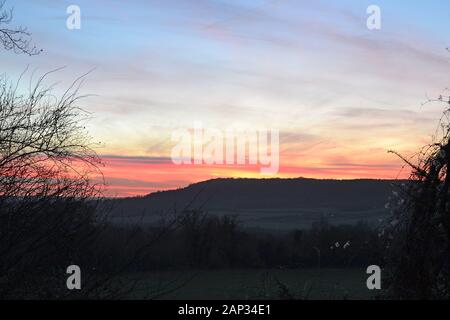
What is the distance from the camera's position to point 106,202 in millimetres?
→ 5332

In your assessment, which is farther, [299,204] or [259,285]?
[299,204]

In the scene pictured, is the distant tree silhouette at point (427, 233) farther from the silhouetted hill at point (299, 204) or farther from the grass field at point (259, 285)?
the silhouetted hill at point (299, 204)

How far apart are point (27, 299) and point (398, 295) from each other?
14.8 ft

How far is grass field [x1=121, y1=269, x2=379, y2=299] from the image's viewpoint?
17.4 feet

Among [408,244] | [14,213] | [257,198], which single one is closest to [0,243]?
[14,213]

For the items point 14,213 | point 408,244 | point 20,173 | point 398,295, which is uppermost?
point 20,173

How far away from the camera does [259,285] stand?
11.7 metres

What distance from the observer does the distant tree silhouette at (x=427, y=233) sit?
691 centimetres

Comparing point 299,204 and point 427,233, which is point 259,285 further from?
point 299,204

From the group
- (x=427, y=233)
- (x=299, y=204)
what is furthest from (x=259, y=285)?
(x=299, y=204)

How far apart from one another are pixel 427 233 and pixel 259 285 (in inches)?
210

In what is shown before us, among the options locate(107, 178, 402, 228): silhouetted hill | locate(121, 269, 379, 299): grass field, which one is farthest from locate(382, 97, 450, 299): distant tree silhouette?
locate(107, 178, 402, 228): silhouetted hill

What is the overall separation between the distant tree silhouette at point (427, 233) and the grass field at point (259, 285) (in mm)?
665
